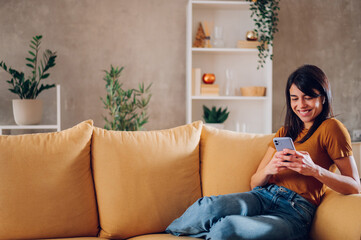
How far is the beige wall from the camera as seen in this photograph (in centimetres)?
336

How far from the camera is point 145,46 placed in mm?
3504

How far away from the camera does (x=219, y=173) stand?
6.27ft

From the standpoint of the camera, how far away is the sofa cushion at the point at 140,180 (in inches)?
70.6

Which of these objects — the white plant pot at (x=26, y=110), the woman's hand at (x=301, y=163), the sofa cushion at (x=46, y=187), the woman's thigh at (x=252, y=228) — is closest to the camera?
the woman's thigh at (x=252, y=228)

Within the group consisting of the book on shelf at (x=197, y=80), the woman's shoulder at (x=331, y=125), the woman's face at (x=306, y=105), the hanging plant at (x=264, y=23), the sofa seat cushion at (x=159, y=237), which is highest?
the hanging plant at (x=264, y=23)

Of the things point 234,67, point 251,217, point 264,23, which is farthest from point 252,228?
point 234,67

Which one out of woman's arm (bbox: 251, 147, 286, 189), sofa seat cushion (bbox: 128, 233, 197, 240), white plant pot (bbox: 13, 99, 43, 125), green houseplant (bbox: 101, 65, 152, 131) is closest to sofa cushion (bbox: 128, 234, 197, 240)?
sofa seat cushion (bbox: 128, 233, 197, 240)

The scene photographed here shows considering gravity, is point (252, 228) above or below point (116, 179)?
below

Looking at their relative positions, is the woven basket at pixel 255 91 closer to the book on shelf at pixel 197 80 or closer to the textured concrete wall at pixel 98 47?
the book on shelf at pixel 197 80

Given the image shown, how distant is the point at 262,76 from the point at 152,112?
1.09m

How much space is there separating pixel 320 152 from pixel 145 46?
7.26 ft

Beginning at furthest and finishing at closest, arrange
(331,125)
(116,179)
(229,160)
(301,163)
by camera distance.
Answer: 1. (229,160)
2. (116,179)
3. (331,125)
4. (301,163)

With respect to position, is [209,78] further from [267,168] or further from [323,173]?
[323,173]

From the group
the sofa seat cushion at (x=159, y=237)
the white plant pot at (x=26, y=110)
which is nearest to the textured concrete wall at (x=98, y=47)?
the white plant pot at (x=26, y=110)
